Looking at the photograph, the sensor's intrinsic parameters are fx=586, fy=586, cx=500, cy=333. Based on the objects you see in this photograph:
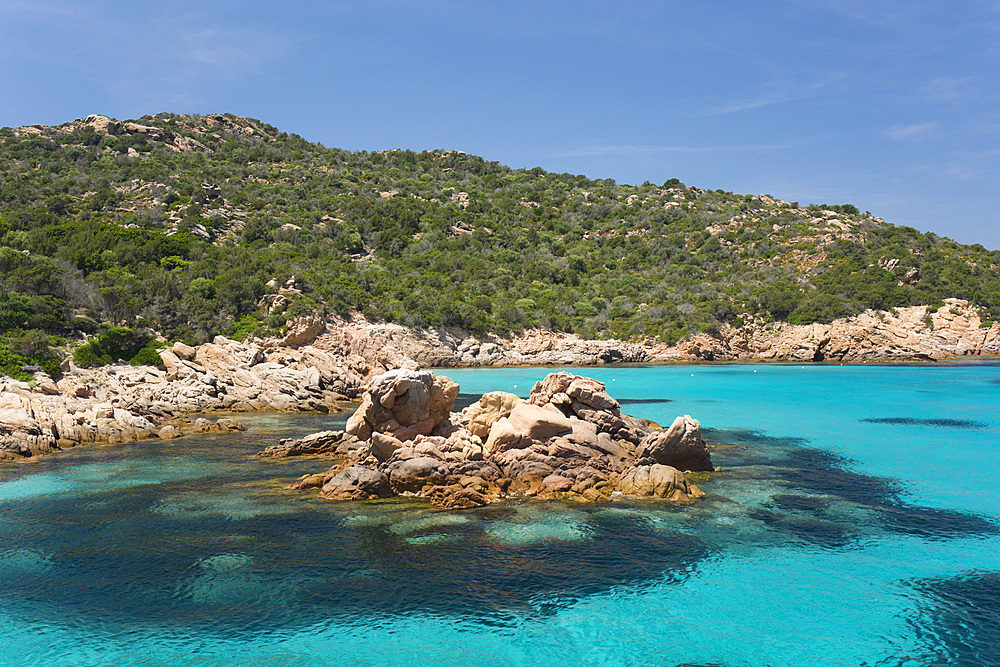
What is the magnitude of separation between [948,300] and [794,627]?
73.3 m

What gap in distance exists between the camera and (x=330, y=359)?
3688 cm

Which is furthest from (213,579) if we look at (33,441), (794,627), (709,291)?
(709,291)

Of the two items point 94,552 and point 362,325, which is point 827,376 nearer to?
point 362,325

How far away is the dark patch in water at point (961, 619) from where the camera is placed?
26.4 ft

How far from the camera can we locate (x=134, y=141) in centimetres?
8012

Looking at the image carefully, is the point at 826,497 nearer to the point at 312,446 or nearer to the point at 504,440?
the point at 504,440

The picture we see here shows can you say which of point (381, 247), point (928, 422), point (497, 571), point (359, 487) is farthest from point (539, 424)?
point (381, 247)

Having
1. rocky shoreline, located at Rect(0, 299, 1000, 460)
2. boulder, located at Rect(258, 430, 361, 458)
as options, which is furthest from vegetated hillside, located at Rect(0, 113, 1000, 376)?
boulder, located at Rect(258, 430, 361, 458)

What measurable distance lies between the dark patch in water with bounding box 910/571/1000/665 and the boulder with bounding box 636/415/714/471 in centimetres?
723

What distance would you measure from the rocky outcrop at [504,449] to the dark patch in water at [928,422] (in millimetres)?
15729

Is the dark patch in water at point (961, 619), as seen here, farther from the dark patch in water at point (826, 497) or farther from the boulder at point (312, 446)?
the boulder at point (312, 446)

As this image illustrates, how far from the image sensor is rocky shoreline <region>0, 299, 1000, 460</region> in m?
22.9

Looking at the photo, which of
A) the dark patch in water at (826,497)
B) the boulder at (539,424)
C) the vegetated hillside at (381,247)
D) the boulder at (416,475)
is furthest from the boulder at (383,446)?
the vegetated hillside at (381,247)

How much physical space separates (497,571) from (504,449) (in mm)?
6261
